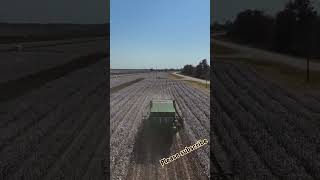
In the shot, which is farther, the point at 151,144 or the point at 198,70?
the point at 198,70

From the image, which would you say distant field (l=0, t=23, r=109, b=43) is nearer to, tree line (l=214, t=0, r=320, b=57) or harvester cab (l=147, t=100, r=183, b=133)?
harvester cab (l=147, t=100, r=183, b=133)

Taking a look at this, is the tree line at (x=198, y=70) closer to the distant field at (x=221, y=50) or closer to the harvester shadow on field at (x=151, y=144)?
the distant field at (x=221, y=50)

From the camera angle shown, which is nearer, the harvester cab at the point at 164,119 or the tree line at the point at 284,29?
the harvester cab at the point at 164,119

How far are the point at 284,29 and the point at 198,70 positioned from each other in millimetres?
6563

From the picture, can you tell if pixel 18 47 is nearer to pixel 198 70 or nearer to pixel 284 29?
pixel 198 70

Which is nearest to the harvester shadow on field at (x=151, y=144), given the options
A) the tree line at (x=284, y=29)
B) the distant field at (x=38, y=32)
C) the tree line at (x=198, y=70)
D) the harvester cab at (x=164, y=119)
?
the harvester cab at (x=164, y=119)

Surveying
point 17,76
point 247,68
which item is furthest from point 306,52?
point 17,76

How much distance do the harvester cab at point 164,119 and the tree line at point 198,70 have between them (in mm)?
2747

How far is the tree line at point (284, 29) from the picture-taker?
23.7 m

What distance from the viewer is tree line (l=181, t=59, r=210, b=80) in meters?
22.7

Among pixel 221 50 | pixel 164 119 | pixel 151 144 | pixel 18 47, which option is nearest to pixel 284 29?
pixel 221 50

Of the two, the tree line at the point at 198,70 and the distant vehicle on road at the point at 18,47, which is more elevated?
the distant vehicle on road at the point at 18,47

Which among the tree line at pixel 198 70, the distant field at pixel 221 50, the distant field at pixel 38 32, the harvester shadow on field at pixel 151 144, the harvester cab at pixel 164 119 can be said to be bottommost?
the harvester shadow on field at pixel 151 144

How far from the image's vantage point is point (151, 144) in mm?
20188
